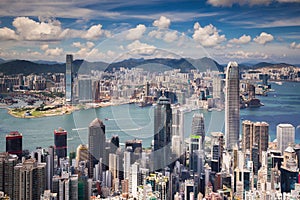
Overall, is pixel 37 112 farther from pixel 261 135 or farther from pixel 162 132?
pixel 261 135

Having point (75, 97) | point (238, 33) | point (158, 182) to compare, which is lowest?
point (158, 182)

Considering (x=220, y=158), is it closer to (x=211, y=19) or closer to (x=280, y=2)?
(x=211, y=19)

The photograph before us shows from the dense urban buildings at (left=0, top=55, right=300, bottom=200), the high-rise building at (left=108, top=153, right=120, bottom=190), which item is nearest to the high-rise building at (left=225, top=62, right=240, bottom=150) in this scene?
the dense urban buildings at (left=0, top=55, right=300, bottom=200)

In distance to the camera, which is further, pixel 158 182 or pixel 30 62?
pixel 30 62

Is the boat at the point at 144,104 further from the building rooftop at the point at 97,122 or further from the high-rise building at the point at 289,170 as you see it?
the high-rise building at the point at 289,170

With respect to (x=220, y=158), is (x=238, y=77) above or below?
above

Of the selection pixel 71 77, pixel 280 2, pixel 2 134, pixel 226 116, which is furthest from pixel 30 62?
pixel 280 2

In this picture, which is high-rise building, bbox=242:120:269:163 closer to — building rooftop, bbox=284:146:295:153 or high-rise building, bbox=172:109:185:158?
building rooftop, bbox=284:146:295:153
